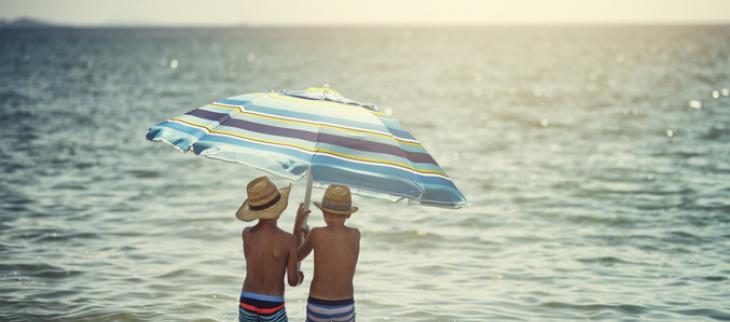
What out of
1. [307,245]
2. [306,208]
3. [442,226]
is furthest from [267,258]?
[442,226]

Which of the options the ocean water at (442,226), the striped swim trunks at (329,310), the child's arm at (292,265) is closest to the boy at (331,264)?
the striped swim trunks at (329,310)

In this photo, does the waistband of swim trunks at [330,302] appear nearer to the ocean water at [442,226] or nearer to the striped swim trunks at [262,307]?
the striped swim trunks at [262,307]

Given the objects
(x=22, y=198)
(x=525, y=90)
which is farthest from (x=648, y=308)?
(x=525, y=90)

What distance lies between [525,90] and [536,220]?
129 ft

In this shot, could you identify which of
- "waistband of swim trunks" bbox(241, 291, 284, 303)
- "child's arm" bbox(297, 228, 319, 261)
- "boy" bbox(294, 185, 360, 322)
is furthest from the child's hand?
"waistband of swim trunks" bbox(241, 291, 284, 303)

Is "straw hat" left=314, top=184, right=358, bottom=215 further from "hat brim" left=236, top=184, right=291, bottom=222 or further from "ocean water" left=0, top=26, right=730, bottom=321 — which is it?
"ocean water" left=0, top=26, right=730, bottom=321

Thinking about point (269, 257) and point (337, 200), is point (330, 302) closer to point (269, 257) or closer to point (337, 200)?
point (269, 257)

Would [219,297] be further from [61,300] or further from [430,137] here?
[430,137]

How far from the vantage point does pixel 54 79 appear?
184ft

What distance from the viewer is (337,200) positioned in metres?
6.29

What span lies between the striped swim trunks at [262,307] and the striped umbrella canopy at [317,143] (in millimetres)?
715

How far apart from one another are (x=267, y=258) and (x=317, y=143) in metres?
0.85

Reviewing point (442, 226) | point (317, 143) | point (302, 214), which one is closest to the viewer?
point (317, 143)

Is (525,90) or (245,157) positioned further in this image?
(525,90)
